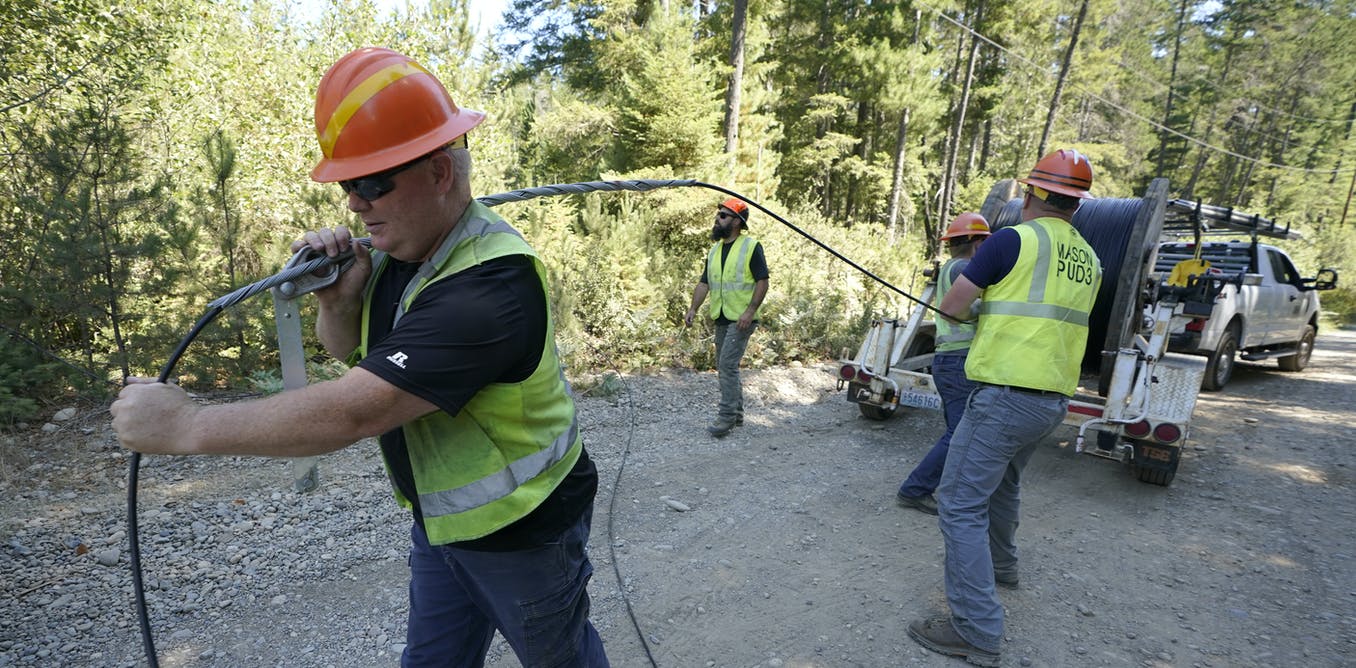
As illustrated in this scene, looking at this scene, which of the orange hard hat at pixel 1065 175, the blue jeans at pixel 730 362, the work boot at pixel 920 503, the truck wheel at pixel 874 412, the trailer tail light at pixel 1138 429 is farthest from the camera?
the truck wheel at pixel 874 412

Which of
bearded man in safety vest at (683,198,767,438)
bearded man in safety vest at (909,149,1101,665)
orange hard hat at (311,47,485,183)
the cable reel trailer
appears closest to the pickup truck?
the cable reel trailer

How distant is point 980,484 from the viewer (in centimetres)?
319

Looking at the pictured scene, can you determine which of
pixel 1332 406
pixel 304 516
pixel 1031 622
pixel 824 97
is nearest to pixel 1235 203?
pixel 824 97

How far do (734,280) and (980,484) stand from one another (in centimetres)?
347

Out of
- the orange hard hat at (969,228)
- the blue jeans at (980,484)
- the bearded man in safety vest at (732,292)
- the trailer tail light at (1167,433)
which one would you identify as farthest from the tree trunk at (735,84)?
the blue jeans at (980,484)

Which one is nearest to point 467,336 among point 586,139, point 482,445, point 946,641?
point 482,445

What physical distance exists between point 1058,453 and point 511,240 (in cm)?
643

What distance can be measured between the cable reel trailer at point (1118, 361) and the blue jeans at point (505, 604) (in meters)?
4.47

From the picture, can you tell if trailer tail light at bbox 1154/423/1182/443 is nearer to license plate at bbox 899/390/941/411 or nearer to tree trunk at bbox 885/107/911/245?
license plate at bbox 899/390/941/411

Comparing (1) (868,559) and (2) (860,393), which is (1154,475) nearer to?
(2) (860,393)

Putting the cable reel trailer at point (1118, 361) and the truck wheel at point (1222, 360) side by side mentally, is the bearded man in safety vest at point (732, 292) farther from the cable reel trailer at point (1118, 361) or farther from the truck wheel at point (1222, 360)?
the truck wheel at point (1222, 360)

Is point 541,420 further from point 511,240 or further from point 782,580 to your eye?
point 782,580

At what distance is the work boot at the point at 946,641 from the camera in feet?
10.4

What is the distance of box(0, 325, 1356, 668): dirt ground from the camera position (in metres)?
3.27
